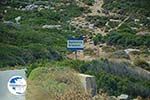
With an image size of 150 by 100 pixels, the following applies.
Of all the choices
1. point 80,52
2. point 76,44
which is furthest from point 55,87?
point 80,52

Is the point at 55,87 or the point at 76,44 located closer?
the point at 55,87

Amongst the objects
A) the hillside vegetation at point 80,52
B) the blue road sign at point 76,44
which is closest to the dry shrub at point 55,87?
the hillside vegetation at point 80,52

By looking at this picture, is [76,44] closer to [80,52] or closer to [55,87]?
[55,87]

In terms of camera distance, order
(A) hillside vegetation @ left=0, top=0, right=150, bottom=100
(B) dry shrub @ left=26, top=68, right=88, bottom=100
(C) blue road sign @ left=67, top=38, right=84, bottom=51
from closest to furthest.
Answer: (B) dry shrub @ left=26, top=68, right=88, bottom=100, (A) hillside vegetation @ left=0, top=0, right=150, bottom=100, (C) blue road sign @ left=67, top=38, right=84, bottom=51

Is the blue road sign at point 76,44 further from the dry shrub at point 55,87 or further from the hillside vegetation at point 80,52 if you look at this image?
the dry shrub at point 55,87

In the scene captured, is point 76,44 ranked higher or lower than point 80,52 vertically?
higher

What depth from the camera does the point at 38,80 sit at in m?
9.72

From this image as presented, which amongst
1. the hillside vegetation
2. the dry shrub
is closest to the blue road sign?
the hillside vegetation

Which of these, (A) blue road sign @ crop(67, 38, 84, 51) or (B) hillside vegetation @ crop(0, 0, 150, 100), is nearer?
(B) hillside vegetation @ crop(0, 0, 150, 100)

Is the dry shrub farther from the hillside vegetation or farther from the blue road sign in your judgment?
the blue road sign

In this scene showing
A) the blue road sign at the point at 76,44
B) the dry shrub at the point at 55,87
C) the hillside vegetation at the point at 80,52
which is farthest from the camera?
the blue road sign at the point at 76,44

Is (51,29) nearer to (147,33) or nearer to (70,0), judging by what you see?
(147,33)

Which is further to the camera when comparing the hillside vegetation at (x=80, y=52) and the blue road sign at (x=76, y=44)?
the blue road sign at (x=76, y=44)

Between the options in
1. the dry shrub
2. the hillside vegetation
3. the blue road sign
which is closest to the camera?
the dry shrub
